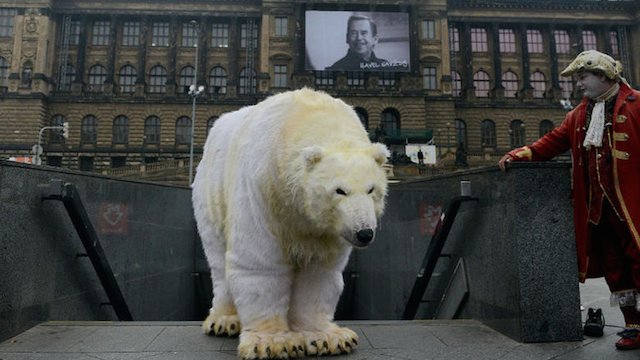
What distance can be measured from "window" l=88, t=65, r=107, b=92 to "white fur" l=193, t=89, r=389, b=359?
58.7m

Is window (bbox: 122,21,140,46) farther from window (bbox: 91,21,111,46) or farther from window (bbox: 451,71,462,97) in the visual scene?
window (bbox: 451,71,462,97)

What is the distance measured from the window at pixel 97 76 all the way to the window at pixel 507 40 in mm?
47602

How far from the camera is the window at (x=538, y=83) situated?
60219 millimetres

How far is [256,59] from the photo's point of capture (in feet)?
188

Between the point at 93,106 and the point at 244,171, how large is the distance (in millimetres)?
56311

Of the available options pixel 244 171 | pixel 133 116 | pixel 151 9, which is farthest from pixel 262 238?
pixel 151 9

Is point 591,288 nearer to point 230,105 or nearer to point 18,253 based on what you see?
point 18,253

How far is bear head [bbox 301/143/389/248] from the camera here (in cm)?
309

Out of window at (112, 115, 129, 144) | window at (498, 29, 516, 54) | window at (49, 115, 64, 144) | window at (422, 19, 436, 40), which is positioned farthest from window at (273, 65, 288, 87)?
window at (498, 29, 516, 54)

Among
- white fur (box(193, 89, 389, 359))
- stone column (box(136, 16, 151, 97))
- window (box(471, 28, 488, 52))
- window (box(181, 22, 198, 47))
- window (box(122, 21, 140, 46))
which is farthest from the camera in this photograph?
window (box(471, 28, 488, 52))

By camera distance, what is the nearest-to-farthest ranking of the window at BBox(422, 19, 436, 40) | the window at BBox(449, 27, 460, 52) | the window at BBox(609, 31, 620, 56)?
the window at BBox(422, 19, 436, 40) < the window at BBox(449, 27, 460, 52) < the window at BBox(609, 31, 620, 56)

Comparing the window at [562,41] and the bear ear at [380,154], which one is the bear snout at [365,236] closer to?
the bear ear at [380,154]

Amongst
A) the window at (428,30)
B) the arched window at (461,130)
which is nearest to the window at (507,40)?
the window at (428,30)

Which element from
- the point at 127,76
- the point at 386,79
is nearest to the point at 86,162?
the point at 127,76
